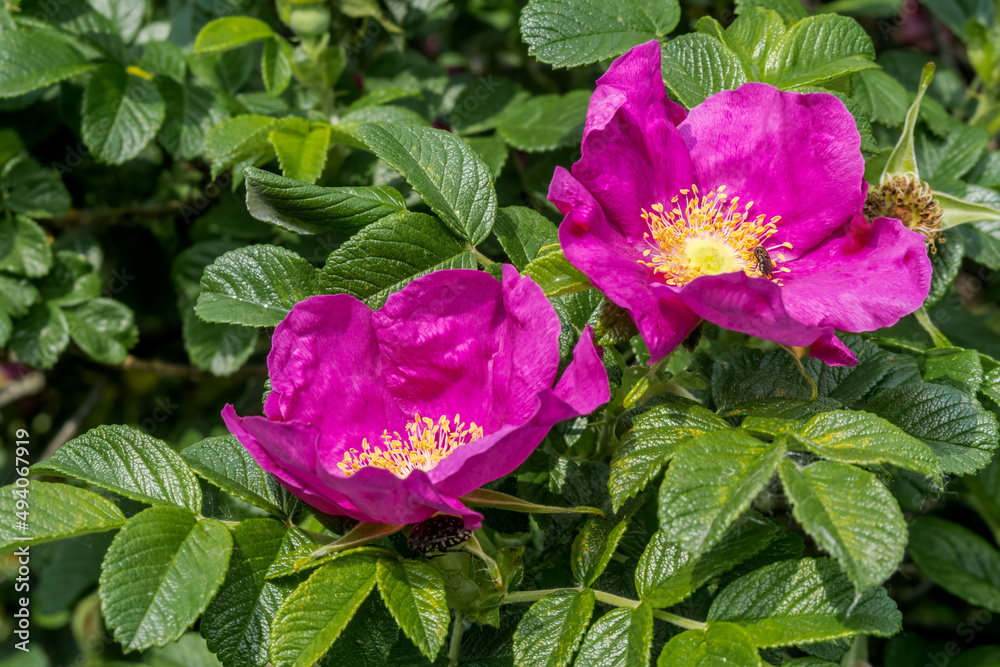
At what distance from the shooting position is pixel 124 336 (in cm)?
264

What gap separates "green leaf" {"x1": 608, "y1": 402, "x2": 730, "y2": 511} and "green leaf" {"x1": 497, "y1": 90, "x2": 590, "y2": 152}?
3.32ft

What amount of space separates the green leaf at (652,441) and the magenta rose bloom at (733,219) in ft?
0.42

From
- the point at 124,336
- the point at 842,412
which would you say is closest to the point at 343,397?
the point at 842,412

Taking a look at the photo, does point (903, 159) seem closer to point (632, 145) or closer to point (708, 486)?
point (632, 145)

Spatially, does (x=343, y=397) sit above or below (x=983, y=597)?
above

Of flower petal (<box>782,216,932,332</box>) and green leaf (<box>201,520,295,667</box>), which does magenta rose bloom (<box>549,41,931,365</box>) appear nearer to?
flower petal (<box>782,216,932,332</box>)

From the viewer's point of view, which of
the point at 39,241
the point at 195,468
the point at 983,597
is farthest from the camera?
the point at 39,241

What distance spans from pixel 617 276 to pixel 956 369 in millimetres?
731

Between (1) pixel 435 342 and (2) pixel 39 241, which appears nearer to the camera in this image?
(1) pixel 435 342

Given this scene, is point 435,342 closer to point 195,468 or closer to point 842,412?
point 195,468

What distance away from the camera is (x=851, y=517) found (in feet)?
3.87

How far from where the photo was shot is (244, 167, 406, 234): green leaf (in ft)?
5.10

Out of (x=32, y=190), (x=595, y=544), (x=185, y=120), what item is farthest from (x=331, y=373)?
(x=32, y=190)

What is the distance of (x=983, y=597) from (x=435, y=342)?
1.79m
